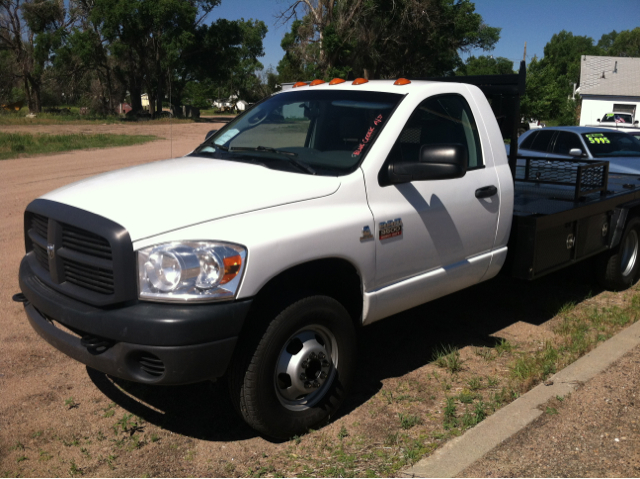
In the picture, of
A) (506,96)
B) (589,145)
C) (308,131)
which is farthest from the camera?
(589,145)

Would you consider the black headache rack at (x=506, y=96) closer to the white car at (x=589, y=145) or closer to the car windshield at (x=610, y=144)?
the white car at (x=589, y=145)

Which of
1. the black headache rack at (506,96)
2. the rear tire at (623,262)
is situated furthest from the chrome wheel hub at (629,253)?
the black headache rack at (506,96)

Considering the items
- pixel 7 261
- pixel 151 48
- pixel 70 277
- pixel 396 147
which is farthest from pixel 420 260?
pixel 151 48

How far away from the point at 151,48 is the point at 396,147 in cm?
4558

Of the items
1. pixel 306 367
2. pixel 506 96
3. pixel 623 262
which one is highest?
pixel 506 96

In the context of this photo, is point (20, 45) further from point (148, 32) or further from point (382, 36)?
point (382, 36)

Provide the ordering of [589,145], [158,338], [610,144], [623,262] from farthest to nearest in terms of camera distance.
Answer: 1. [610,144]
2. [589,145]
3. [623,262]
4. [158,338]

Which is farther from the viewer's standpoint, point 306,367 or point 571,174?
point 571,174

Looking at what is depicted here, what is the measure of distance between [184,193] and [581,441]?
8.47 feet

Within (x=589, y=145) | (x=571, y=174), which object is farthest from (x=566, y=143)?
(x=571, y=174)

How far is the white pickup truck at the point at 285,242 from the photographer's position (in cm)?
311

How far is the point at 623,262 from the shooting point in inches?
260

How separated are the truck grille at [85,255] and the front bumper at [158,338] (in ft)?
A: 0.29

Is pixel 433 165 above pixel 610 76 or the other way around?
the other way around
